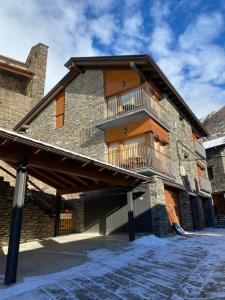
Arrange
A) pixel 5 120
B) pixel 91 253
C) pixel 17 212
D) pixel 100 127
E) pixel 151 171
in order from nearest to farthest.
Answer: pixel 17 212
pixel 91 253
pixel 151 171
pixel 100 127
pixel 5 120

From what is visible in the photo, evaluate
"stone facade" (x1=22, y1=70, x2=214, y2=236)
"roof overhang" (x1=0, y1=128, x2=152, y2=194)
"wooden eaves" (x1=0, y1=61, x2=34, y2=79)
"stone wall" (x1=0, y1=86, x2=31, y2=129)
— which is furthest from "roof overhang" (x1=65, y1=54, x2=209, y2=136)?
"roof overhang" (x1=0, y1=128, x2=152, y2=194)

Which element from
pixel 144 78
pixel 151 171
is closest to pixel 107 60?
pixel 144 78

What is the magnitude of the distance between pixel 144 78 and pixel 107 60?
9.10ft

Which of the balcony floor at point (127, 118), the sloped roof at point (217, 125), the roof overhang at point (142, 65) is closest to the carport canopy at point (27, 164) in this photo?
the balcony floor at point (127, 118)

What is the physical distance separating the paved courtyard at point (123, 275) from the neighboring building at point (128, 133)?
4.37m

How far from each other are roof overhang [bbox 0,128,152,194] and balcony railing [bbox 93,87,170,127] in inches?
173

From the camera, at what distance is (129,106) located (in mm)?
13609

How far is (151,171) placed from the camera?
11688 mm

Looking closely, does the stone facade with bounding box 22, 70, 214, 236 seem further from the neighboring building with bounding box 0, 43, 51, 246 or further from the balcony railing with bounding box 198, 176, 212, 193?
the neighboring building with bounding box 0, 43, 51, 246

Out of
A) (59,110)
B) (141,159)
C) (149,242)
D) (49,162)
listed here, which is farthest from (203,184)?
(49,162)

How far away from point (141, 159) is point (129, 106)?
314cm

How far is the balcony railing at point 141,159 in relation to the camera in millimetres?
12102

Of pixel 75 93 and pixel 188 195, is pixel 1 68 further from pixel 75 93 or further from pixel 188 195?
pixel 188 195

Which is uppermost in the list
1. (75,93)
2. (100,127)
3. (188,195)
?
(75,93)
